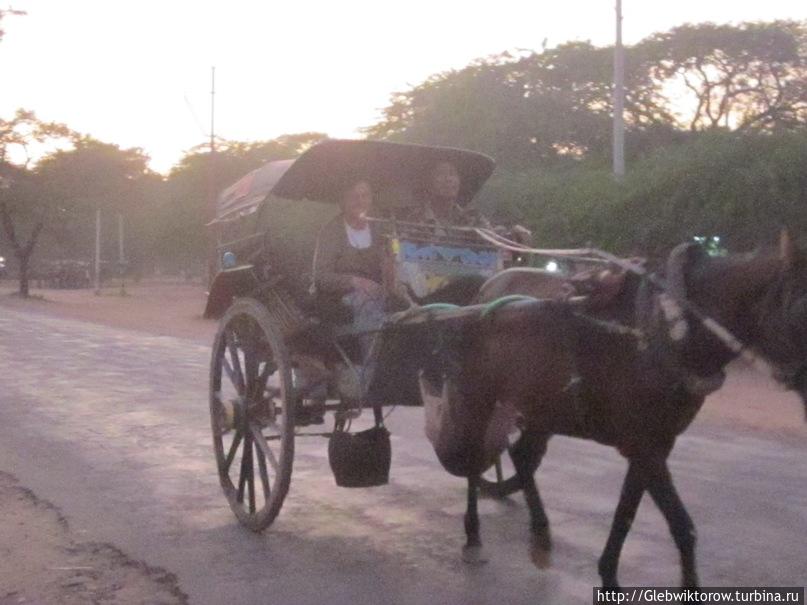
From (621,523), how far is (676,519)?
35 centimetres

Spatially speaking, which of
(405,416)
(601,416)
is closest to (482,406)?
(601,416)

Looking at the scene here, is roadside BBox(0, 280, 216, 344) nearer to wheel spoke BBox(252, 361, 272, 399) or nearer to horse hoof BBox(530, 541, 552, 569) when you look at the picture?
wheel spoke BBox(252, 361, 272, 399)

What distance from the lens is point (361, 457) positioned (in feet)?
19.6

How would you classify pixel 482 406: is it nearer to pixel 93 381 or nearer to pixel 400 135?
pixel 93 381

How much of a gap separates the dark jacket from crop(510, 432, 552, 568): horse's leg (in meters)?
1.37

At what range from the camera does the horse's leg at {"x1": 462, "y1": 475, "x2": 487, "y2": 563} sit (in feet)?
17.8

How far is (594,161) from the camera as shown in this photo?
978 inches

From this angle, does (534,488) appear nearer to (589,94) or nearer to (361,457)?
(361,457)

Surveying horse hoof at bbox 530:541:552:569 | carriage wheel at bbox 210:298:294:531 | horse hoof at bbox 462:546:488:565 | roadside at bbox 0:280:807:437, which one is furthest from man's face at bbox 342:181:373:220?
roadside at bbox 0:280:807:437

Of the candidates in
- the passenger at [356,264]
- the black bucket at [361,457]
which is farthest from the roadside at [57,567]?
the passenger at [356,264]

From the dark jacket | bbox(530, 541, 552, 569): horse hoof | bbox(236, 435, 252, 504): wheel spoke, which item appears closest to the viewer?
bbox(530, 541, 552, 569): horse hoof

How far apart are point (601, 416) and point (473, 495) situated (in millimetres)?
1275

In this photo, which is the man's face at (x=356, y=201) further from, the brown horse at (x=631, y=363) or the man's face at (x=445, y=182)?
the brown horse at (x=631, y=363)

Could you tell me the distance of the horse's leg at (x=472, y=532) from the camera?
214 inches
